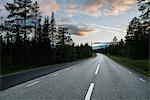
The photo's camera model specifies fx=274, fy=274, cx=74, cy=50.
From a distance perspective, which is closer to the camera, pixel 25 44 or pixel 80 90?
pixel 80 90

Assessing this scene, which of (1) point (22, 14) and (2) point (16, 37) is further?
(2) point (16, 37)

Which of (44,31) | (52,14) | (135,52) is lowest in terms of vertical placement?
(135,52)

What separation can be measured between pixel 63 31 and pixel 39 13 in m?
32.0

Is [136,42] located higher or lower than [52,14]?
lower

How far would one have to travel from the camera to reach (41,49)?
67000mm

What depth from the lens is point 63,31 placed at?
9194cm

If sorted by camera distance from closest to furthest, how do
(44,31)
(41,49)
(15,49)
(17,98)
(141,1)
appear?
1. (17,98)
2. (141,1)
3. (15,49)
4. (41,49)
5. (44,31)

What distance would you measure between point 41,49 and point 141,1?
1324 inches

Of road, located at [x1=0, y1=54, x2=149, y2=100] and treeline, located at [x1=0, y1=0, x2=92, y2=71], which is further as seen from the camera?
treeline, located at [x1=0, y1=0, x2=92, y2=71]

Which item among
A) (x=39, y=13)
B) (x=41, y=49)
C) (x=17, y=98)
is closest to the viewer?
(x=17, y=98)

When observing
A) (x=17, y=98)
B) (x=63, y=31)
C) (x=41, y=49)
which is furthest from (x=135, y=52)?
(x=17, y=98)

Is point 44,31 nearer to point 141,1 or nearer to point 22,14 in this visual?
point 22,14

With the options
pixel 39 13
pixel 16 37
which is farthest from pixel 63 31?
pixel 16 37

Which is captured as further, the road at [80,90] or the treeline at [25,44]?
the treeline at [25,44]
